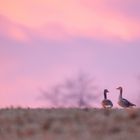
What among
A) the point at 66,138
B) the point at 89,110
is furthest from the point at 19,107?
the point at 66,138

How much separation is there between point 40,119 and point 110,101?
44.1ft

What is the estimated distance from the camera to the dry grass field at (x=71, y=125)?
22.9 metres

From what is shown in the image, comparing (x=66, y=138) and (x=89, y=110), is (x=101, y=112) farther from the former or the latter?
(x=66, y=138)

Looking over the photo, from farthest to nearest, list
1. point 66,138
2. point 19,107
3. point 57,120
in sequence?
point 19,107 < point 57,120 < point 66,138

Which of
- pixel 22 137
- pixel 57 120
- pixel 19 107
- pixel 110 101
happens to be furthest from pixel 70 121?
pixel 110 101

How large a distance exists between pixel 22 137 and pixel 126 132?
278 cm

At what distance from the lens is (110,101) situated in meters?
38.9

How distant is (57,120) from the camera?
25.4m

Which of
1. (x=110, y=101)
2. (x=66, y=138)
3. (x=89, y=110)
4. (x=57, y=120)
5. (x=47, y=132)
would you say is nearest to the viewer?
(x=66, y=138)

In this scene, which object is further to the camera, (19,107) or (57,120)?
(19,107)

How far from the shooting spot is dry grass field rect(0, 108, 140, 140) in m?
22.9

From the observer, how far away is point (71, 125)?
80.2 feet

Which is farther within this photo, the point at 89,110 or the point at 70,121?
the point at 89,110

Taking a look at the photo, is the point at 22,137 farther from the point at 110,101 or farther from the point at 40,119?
the point at 110,101
